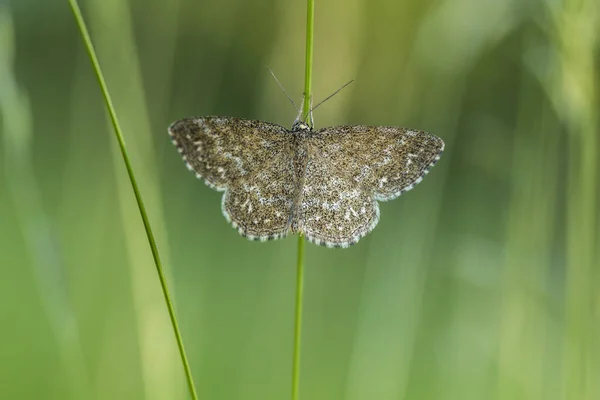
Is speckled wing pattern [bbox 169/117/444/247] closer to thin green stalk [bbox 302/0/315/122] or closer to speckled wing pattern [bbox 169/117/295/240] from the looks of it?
speckled wing pattern [bbox 169/117/295/240]

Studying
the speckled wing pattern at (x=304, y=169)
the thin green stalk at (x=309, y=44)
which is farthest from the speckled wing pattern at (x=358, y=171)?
the thin green stalk at (x=309, y=44)

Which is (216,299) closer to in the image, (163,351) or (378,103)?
(378,103)

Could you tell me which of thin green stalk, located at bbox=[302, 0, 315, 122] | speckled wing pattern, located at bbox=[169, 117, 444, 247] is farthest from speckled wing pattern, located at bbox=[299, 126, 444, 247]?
thin green stalk, located at bbox=[302, 0, 315, 122]

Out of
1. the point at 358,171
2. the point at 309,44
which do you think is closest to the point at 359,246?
the point at 358,171

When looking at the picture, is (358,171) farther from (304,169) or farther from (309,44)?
(309,44)

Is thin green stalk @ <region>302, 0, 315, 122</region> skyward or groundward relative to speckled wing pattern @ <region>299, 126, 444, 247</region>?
skyward
